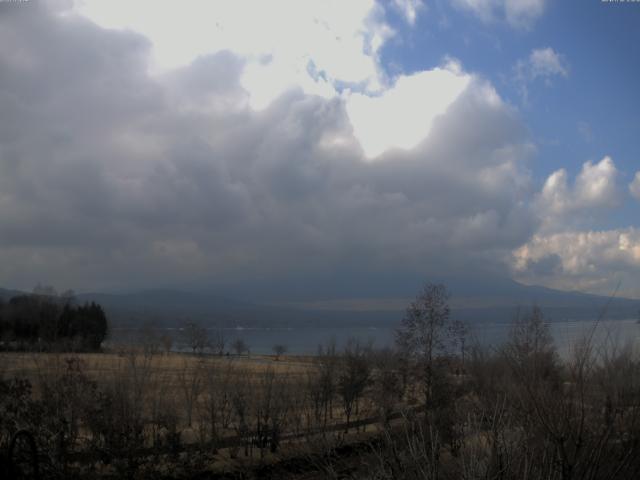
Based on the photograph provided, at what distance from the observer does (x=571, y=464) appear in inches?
253

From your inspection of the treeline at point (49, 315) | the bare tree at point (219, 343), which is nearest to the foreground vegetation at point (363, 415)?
the bare tree at point (219, 343)

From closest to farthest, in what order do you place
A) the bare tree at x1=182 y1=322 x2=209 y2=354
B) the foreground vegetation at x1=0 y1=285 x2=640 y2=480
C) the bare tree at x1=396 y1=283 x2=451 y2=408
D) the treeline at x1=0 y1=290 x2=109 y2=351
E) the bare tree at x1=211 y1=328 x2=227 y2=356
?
the foreground vegetation at x1=0 y1=285 x2=640 y2=480 < the bare tree at x1=396 y1=283 x2=451 y2=408 < the bare tree at x1=211 y1=328 x2=227 y2=356 < the treeline at x1=0 y1=290 x2=109 y2=351 < the bare tree at x1=182 y1=322 x2=209 y2=354

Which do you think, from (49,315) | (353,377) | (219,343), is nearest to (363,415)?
(353,377)

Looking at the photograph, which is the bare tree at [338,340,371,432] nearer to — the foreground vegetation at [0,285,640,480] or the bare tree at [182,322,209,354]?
the foreground vegetation at [0,285,640,480]

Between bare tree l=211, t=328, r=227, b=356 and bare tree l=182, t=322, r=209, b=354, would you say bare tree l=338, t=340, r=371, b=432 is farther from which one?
bare tree l=182, t=322, r=209, b=354

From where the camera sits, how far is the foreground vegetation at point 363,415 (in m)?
6.95

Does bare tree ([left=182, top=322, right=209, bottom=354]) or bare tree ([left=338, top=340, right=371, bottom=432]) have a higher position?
bare tree ([left=338, top=340, right=371, bottom=432])

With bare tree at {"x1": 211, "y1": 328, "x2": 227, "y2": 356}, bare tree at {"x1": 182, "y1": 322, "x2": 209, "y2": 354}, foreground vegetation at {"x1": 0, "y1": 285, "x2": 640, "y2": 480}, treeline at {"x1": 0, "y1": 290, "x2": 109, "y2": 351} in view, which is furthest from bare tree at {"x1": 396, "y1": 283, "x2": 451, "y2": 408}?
bare tree at {"x1": 182, "y1": 322, "x2": 209, "y2": 354}

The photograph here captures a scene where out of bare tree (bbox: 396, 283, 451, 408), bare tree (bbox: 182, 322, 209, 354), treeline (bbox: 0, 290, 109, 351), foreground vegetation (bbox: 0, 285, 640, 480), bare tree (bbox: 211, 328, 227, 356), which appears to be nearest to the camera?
foreground vegetation (bbox: 0, 285, 640, 480)

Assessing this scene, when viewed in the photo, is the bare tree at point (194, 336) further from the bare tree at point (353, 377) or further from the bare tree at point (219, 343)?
the bare tree at point (353, 377)

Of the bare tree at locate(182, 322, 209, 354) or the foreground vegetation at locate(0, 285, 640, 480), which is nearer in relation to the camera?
the foreground vegetation at locate(0, 285, 640, 480)

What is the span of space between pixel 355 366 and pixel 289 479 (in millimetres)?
13653

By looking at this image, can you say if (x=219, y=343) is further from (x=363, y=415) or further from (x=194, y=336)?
(x=363, y=415)

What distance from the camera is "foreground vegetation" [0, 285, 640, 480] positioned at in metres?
6.95
